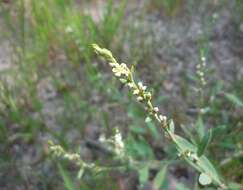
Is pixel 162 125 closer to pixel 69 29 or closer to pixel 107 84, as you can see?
pixel 107 84

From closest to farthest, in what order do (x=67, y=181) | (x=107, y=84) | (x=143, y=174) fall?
(x=143, y=174), (x=67, y=181), (x=107, y=84)

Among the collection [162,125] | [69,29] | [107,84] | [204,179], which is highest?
[69,29]

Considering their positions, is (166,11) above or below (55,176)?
above

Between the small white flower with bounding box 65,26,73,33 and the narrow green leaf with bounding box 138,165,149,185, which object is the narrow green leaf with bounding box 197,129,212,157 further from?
the small white flower with bounding box 65,26,73,33

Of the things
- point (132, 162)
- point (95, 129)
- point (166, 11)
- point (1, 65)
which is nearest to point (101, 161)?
point (95, 129)

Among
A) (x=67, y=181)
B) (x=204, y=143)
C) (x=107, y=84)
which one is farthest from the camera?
(x=107, y=84)

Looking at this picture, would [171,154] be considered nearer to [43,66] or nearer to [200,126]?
[200,126]

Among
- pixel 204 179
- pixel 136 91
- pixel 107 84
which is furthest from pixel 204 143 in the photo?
pixel 107 84

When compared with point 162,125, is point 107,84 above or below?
above

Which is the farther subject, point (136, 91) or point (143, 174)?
point (143, 174)
